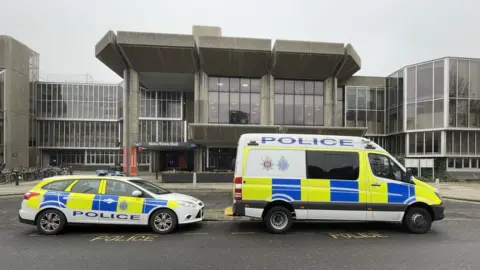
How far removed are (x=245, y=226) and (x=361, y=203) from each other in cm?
309

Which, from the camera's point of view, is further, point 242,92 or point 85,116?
point 85,116

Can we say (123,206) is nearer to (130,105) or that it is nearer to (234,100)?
(234,100)

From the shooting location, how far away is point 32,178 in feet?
82.8

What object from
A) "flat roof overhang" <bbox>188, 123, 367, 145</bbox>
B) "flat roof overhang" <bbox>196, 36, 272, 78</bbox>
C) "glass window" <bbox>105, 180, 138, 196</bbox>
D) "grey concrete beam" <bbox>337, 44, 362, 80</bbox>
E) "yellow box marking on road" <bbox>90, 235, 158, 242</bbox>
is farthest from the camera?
"flat roof overhang" <bbox>188, 123, 367, 145</bbox>

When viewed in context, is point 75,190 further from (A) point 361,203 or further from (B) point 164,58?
(B) point 164,58

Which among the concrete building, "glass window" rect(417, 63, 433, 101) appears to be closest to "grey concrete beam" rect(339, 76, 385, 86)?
the concrete building

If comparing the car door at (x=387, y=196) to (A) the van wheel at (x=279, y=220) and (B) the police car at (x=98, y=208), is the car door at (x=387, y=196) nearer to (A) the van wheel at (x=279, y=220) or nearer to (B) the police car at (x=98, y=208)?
(A) the van wheel at (x=279, y=220)

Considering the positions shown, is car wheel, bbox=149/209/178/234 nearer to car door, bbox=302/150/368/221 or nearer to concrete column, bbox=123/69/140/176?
car door, bbox=302/150/368/221

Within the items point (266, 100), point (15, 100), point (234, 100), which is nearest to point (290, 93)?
point (266, 100)

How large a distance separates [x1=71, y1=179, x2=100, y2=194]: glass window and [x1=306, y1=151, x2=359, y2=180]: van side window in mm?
5359

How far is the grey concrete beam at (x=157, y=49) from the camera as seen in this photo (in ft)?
80.3

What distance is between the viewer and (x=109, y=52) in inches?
1005

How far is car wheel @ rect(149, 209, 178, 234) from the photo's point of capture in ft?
24.1

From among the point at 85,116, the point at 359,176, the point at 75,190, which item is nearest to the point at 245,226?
the point at 359,176
